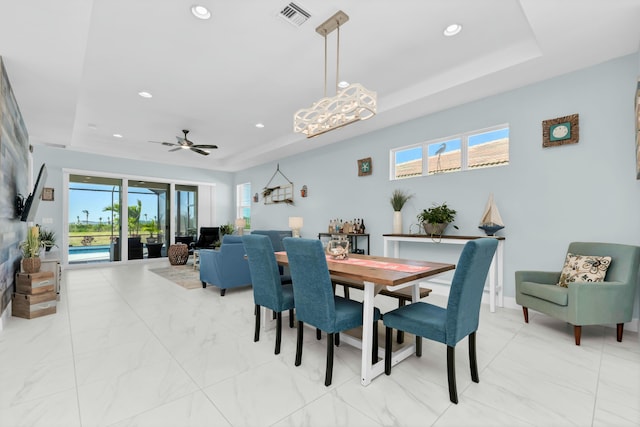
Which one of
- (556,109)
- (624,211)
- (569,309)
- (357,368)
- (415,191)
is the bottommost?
(357,368)

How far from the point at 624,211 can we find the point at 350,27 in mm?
3287

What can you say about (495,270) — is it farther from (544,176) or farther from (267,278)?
(267,278)

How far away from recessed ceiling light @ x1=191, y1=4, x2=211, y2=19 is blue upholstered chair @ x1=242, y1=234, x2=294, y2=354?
1965 mm

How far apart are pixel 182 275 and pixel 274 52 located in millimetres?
4546

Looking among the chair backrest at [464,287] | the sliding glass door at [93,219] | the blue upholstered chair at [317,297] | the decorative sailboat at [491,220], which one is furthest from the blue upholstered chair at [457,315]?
the sliding glass door at [93,219]

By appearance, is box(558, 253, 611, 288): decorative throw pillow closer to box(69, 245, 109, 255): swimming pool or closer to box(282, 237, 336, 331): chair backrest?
box(282, 237, 336, 331): chair backrest

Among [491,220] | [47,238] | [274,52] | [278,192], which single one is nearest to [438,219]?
[491,220]

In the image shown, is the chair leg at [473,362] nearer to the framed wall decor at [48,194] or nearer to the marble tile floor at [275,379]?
the marble tile floor at [275,379]

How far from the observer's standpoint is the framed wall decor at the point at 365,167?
5.22 meters

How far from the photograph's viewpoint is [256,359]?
230 centimetres

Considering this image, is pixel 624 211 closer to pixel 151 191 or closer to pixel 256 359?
pixel 256 359

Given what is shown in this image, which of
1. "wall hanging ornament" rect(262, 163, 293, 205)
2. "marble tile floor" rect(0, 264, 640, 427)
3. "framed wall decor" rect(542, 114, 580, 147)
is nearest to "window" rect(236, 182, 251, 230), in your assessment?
"wall hanging ornament" rect(262, 163, 293, 205)

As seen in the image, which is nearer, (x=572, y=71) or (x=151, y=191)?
(x=572, y=71)

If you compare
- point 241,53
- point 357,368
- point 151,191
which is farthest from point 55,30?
point 151,191
